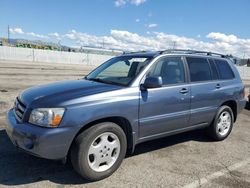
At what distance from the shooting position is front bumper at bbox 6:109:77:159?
12.0 ft

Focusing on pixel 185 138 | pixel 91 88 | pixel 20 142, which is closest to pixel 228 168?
pixel 185 138

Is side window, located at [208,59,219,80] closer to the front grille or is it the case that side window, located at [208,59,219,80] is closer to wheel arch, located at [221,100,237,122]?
wheel arch, located at [221,100,237,122]

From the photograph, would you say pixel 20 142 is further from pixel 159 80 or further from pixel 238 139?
pixel 238 139

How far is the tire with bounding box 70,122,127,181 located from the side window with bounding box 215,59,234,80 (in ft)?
9.76

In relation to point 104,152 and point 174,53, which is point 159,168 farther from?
point 174,53

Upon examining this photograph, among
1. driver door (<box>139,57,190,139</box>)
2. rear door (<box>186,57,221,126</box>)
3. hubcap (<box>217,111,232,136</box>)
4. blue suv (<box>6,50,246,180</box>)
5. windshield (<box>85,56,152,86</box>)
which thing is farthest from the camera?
hubcap (<box>217,111,232,136</box>)

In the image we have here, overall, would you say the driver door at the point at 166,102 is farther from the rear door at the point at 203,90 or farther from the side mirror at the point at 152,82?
the rear door at the point at 203,90

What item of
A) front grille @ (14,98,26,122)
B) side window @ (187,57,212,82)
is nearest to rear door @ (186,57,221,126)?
side window @ (187,57,212,82)

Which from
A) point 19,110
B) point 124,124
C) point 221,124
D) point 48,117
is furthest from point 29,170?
point 221,124

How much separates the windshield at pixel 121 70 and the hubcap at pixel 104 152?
2.86 ft

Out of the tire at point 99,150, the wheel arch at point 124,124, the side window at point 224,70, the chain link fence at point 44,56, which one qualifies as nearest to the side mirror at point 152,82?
the wheel arch at point 124,124

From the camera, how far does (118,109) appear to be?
420 cm

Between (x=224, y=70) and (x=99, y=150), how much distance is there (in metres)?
3.58

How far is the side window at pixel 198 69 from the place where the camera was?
5512mm
